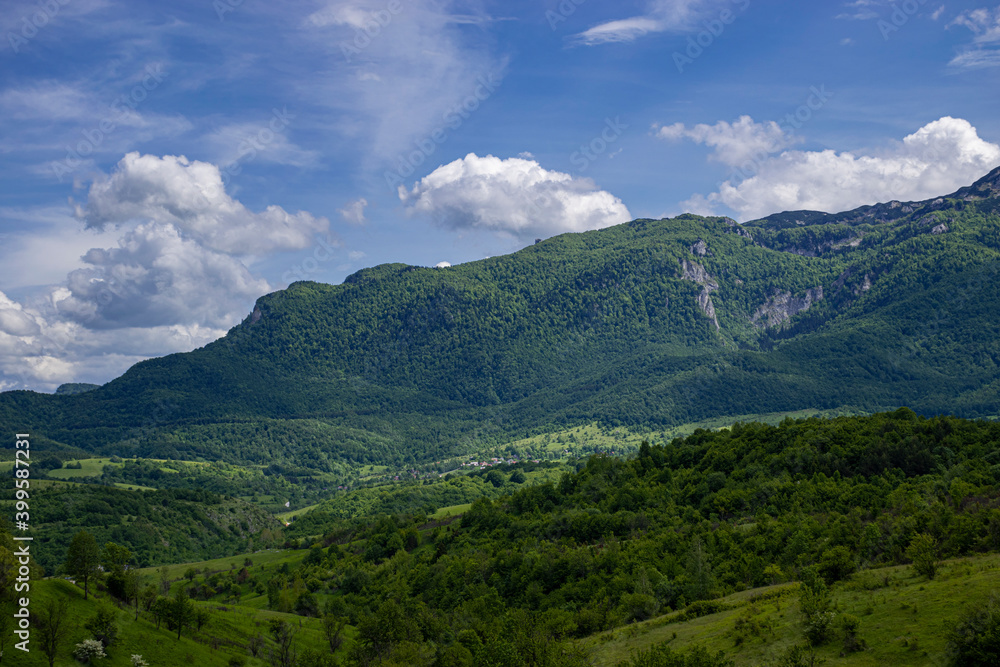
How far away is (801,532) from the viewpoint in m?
73.9

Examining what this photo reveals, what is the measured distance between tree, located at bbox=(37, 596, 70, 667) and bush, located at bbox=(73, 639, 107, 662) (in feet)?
4.72

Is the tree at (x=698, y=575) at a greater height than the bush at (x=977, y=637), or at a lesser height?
lesser

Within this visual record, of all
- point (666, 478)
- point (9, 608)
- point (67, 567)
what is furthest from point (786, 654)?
point (666, 478)

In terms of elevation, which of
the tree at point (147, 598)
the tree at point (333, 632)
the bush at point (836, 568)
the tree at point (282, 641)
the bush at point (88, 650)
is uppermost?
the bush at point (88, 650)

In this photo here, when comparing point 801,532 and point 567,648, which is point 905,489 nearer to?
point 801,532

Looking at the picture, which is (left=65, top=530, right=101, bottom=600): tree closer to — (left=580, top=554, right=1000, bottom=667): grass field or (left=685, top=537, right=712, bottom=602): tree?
(left=580, top=554, right=1000, bottom=667): grass field

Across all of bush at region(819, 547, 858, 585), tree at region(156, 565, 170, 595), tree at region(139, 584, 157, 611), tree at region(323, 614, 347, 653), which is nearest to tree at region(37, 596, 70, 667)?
tree at region(139, 584, 157, 611)

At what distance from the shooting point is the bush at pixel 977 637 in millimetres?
34375

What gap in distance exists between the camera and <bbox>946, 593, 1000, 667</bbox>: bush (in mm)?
34375

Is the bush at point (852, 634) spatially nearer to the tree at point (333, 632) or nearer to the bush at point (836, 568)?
the bush at point (836, 568)

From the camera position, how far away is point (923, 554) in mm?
52406

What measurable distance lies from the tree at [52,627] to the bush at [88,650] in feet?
4.72

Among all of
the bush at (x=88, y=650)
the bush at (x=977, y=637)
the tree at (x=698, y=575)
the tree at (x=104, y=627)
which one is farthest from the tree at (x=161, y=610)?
the bush at (x=977, y=637)

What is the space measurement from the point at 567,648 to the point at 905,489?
4443 centimetres
